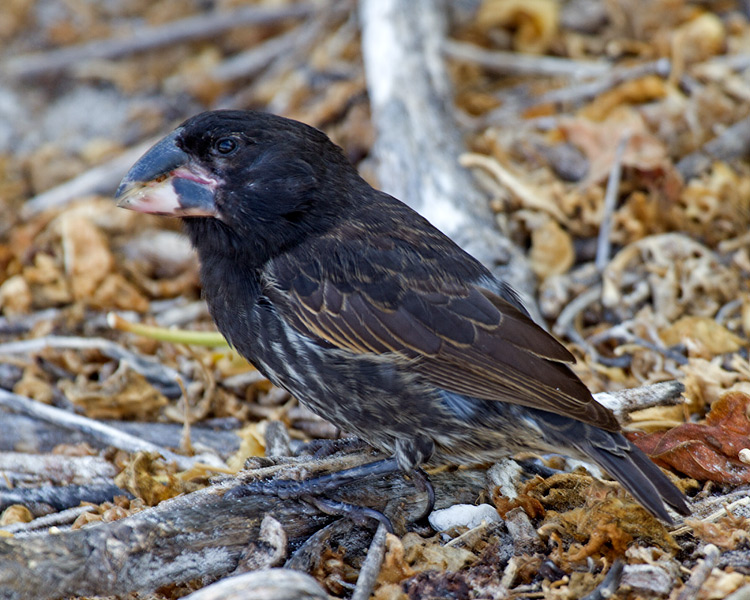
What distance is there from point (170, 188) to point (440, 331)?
107 cm

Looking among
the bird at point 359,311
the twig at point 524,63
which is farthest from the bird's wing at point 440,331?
the twig at point 524,63

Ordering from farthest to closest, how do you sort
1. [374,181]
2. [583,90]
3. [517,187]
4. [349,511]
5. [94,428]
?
[583,90] < [374,181] < [517,187] < [94,428] < [349,511]

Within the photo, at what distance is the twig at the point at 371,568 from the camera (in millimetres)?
2418

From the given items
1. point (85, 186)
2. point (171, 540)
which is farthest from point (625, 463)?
point (85, 186)

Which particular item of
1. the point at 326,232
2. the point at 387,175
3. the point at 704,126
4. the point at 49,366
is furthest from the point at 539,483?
the point at 704,126

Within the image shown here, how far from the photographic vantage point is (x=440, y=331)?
297 cm

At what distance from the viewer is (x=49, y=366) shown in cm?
394

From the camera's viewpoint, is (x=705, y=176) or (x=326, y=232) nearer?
(x=326, y=232)

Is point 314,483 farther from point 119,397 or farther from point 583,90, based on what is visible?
point 583,90

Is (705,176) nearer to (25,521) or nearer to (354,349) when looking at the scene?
(354,349)

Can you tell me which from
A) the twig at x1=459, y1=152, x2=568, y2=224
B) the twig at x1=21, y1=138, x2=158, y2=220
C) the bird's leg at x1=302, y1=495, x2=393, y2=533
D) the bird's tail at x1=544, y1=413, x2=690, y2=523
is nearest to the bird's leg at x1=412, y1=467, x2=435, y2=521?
the bird's leg at x1=302, y1=495, x2=393, y2=533

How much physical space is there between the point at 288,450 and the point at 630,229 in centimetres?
201

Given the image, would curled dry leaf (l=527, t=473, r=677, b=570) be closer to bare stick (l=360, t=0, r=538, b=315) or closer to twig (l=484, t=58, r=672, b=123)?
bare stick (l=360, t=0, r=538, b=315)

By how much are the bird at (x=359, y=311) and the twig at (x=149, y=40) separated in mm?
3056
